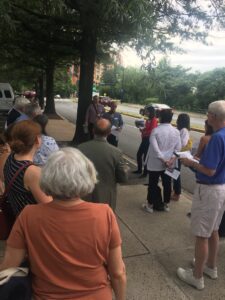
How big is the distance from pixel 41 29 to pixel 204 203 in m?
10.3

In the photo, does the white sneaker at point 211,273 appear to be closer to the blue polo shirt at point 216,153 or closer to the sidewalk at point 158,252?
the sidewalk at point 158,252

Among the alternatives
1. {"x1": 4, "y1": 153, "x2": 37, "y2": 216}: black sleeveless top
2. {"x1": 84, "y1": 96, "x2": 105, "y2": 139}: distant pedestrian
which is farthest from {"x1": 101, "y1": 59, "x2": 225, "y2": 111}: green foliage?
{"x1": 4, "y1": 153, "x2": 37, "y2": 216}: black sleeveless top

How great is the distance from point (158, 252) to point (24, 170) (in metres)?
2.42

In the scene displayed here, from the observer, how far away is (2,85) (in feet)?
74.0

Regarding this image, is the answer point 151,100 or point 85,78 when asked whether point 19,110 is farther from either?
point 151,100

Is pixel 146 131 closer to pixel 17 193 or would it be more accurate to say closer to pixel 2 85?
pixel 17 193

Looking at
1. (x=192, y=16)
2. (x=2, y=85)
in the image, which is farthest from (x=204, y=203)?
(x=2, y=85)

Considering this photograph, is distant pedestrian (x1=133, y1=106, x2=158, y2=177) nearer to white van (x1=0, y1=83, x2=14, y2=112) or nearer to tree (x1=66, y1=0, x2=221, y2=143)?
tree (x1=66, y1=0, x2=221, y2=143)

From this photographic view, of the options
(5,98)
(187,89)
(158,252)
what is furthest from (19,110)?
(187,89)

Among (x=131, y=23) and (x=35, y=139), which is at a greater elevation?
(x=131, y=23)

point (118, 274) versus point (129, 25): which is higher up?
point (129, 25)

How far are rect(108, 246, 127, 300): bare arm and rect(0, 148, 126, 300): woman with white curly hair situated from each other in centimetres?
4

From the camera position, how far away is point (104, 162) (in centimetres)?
376

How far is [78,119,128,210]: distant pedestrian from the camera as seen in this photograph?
3.76 m
